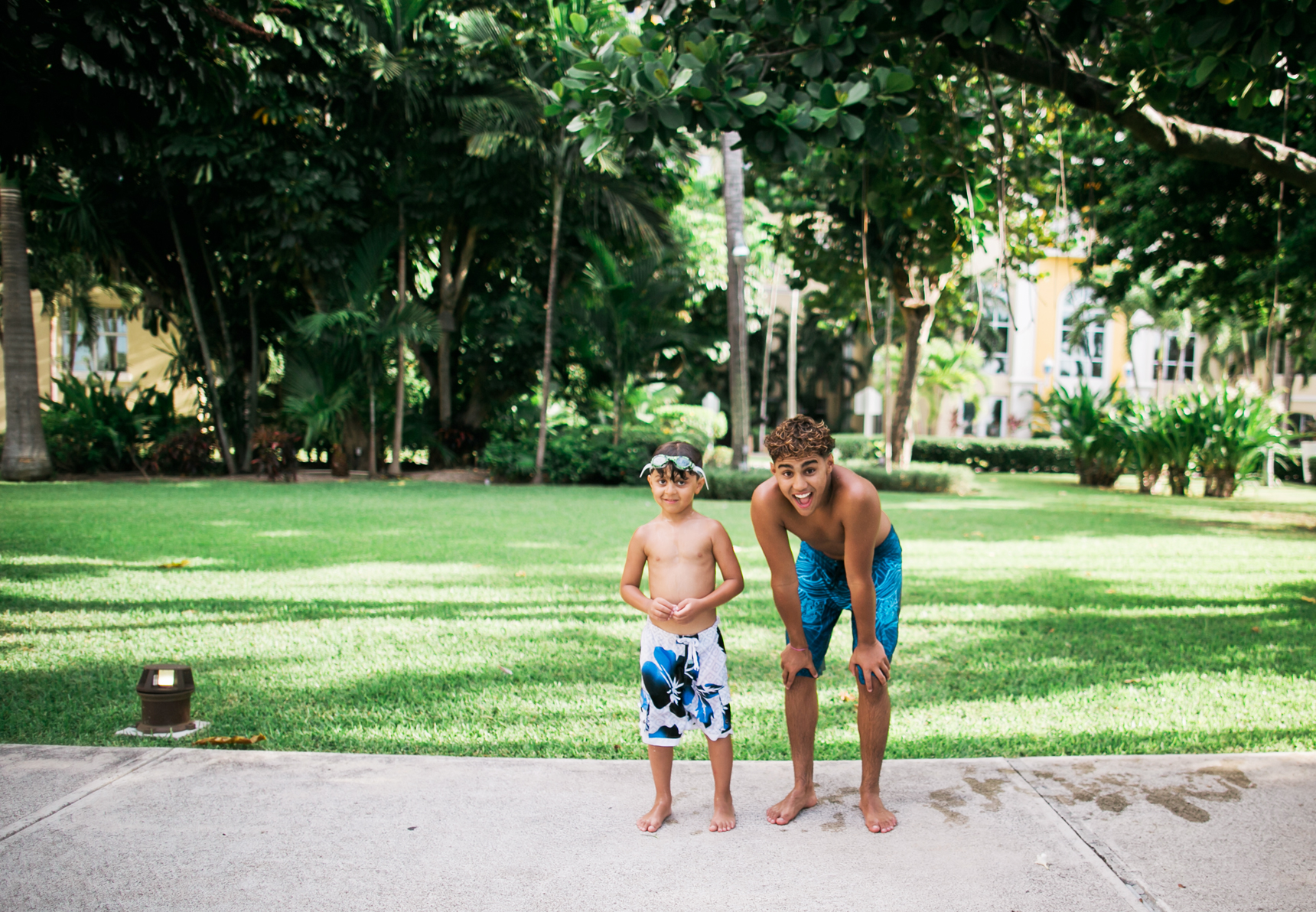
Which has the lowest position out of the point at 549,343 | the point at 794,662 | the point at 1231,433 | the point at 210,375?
the point at 794,662

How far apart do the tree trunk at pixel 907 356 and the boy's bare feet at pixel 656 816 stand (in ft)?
42.1

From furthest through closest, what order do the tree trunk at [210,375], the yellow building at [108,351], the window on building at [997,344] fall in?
the window on building at [997,344] → the yellow building at [108,351] → the tree trunk at [210,375]

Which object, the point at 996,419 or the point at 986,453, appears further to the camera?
the point at 996,419

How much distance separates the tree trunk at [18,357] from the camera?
13.1 metres

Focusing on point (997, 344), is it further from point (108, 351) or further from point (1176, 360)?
point (108, 351)

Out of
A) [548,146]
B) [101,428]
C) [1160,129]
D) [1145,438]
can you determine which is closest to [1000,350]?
[1145,438]

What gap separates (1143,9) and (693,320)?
23.1m

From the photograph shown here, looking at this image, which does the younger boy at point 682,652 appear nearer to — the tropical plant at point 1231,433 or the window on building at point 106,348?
the tropical plant at point 1231,433

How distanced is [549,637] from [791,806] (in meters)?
2.67

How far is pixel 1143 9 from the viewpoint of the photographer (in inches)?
220

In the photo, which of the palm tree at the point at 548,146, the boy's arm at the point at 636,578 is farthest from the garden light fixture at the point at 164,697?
the palm tree at the point at 548,146

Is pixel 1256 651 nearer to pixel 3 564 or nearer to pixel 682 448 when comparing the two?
pixel 682 448

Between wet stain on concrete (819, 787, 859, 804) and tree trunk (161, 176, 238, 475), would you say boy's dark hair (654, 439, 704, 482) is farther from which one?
tree trunk (161, 176, 238, 475)

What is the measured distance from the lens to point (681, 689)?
113 inches
